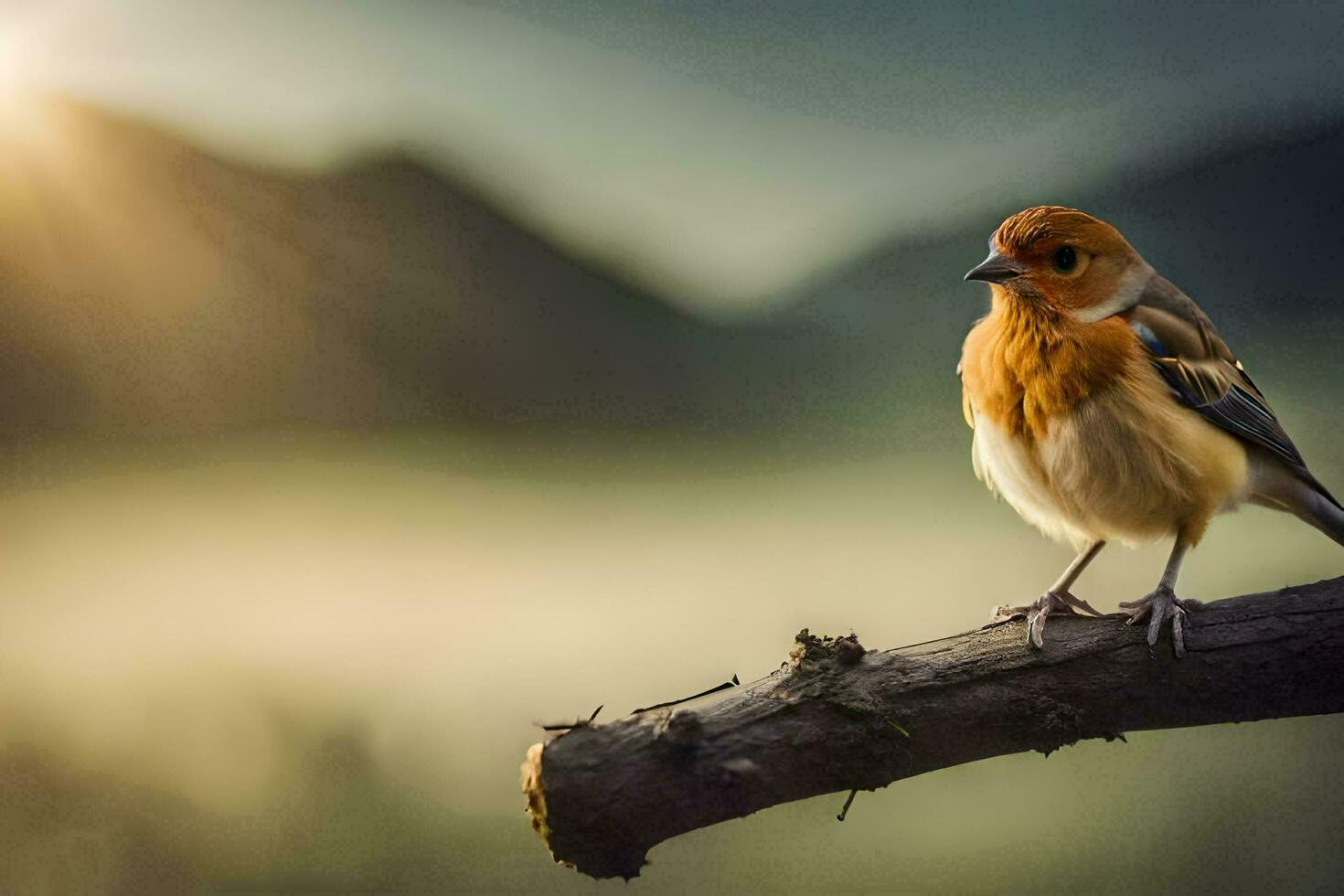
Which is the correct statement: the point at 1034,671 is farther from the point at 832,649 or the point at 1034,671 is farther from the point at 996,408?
the point at 996,408

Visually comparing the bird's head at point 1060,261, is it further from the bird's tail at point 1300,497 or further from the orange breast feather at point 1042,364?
the bird's tail at point 1300,497

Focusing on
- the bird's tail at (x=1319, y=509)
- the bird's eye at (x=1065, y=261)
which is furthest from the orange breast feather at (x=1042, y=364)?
the bird's tail at (x=1319, y=509)

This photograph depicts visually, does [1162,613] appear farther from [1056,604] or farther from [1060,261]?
[1060,261]

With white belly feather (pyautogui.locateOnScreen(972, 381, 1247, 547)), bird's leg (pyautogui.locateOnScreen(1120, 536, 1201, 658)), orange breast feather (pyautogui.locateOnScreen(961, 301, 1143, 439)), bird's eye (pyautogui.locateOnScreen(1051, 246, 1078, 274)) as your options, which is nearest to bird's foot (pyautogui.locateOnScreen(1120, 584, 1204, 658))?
bird's leg (pyautogui.locateOnScreen(1120, 536, 1201, 658))

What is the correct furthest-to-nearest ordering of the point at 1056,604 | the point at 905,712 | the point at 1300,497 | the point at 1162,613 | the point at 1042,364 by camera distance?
1. the point at 1300,497
2. the point at 1042,364
3. the point at 1056,604
4. the point at 1162,613
5. the point at 905,712

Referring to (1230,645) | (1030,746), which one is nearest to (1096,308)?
(1230,645)

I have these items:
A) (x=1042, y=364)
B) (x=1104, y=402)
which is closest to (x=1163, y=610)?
(x=1104, y=402)

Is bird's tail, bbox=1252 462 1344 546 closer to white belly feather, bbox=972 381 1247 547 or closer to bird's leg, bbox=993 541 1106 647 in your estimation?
white belly feather, bbox=972 381 1247 547
